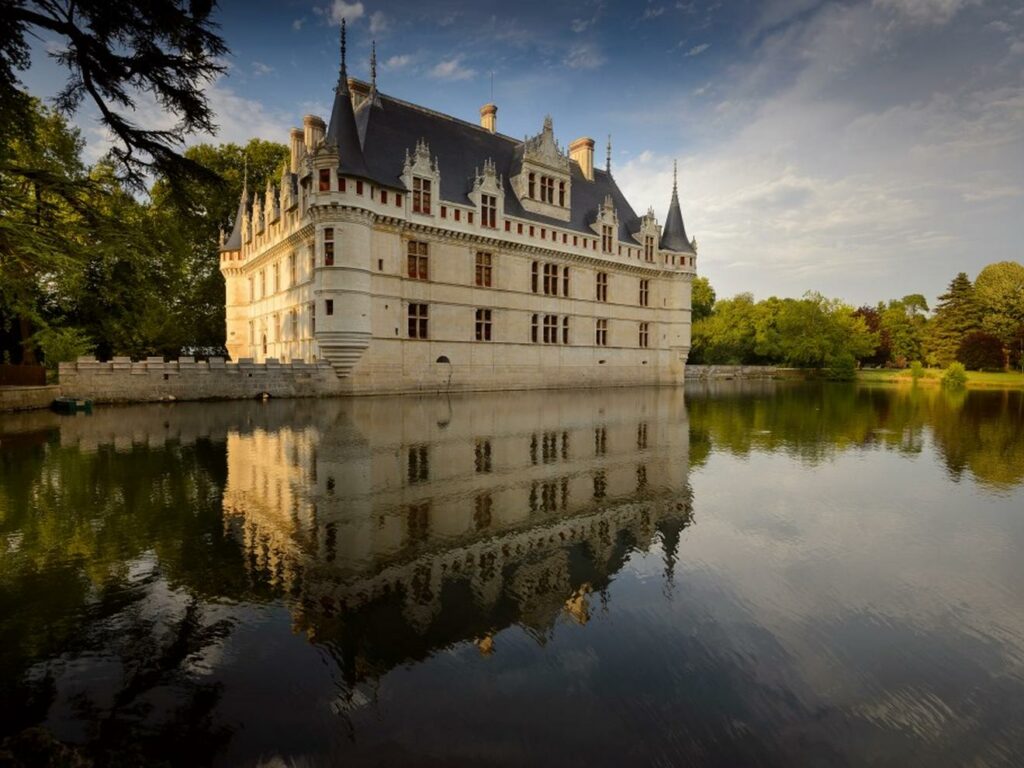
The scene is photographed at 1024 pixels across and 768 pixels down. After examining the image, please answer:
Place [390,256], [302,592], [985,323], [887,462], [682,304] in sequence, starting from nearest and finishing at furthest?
1. [302,592]
2. [887,462]
3. [390,256]
4. [682,304]
5. [985,323]

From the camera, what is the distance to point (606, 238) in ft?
119

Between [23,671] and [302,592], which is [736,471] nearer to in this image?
[302,592]

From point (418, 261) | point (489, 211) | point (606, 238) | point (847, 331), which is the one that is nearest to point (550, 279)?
point (606, 238)

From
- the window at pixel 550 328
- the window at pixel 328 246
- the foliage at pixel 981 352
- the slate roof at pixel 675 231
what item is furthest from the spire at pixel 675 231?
Result: the foliage at pixel 981 352

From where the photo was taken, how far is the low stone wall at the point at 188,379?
1984cm

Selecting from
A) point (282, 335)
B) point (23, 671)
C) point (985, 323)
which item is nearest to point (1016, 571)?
point (23, 671)

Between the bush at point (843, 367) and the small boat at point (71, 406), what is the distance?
211 ft

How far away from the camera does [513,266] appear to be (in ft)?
104

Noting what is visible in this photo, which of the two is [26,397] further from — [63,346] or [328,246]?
[328,246]

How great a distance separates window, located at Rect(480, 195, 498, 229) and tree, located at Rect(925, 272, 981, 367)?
5776 cm

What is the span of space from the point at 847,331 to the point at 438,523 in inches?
2724

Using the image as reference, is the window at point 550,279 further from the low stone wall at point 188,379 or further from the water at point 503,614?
the water at point 503,614

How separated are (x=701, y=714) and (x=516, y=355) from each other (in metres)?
28.8

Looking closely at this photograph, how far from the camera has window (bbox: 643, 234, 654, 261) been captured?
38719 mm
